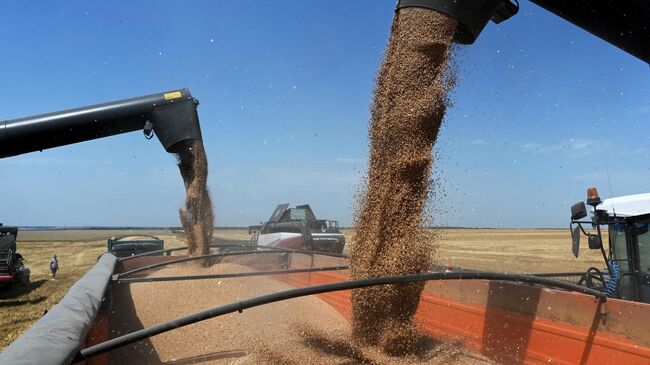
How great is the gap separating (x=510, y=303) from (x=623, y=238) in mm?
1567

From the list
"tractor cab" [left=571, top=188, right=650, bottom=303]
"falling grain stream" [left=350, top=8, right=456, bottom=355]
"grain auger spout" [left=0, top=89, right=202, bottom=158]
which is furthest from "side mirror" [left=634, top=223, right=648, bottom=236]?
"grain auger spout" [left=0, top=89, right=202, bottom=158]

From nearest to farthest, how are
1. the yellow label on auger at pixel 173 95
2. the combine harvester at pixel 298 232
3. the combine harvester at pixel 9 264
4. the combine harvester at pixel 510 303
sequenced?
the combine harvester at pixel 510 303, the yellow label on auger at pixel 173 95, the combine harvester at pixel 9 264, the combine harvester at pixel 298 232

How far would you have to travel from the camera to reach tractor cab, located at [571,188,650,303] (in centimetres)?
387

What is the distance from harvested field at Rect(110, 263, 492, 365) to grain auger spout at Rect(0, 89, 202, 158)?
6.06 ft

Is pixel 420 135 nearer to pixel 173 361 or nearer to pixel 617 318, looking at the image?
pixel 617 318

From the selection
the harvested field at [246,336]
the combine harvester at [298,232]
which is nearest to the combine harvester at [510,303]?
the harvested field at [246,336]

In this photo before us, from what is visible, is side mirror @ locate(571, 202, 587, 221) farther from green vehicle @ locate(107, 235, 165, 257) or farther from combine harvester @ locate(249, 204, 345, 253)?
green vehicle @ locate(107, 235, 165, 257)

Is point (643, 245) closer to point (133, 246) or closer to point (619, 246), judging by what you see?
point (619, 246)

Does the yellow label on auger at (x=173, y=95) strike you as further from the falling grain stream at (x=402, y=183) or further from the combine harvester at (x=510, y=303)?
the falling grain stream at (x=402, y=183)

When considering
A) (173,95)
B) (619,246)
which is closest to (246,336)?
(619,246)

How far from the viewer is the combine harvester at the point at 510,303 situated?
6.81 ft

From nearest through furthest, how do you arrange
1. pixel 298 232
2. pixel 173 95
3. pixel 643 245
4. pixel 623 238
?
pixel 643 245 → pixel 623 238 → pixel 173 95 → pixel 298 232

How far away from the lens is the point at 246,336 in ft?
11.7

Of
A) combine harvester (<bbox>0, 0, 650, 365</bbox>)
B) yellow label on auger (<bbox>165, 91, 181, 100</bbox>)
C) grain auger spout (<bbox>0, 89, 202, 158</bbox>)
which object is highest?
yellow label on auger (<bbox>165, 91, 181, 100</bbox>)
